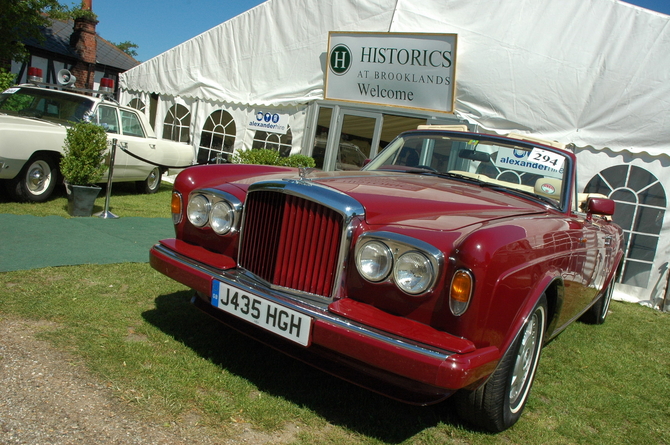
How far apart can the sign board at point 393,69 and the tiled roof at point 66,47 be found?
15.6 m

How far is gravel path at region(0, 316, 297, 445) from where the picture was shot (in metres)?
2.05

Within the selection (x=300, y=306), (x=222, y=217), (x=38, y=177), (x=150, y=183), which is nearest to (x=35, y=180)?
(x=38, y=177)

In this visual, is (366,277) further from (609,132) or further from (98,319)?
(609,132)

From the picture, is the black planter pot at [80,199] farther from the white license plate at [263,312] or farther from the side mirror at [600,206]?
the side mirror at [600,206]

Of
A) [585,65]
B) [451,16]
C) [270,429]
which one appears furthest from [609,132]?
[270,429]

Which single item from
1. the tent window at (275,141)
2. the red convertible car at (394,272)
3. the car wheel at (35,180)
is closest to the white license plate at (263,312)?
the red convertible car at (394,272)

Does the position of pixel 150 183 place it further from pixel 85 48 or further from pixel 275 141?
pixel 85 48

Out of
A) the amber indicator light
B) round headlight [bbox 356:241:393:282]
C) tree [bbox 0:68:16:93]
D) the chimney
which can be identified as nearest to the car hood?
round headlight [bbox 356:241:393:282]

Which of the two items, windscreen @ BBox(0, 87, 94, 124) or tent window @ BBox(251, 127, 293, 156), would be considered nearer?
windscreen @ BBox(0, 87, 94, 124)

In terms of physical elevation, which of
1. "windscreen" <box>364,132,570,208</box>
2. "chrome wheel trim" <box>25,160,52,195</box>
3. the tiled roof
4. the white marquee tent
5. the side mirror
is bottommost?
"chrome wheel trim" <box>25,160,52,195</box>

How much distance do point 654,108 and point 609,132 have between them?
23.2 inches

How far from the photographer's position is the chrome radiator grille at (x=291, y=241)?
2361 mm

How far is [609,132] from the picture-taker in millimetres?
7148

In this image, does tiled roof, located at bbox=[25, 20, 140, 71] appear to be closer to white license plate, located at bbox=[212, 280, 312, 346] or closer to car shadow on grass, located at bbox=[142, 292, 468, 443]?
car shadow on grass, located at bbox=[142, 292, 468, 443]
